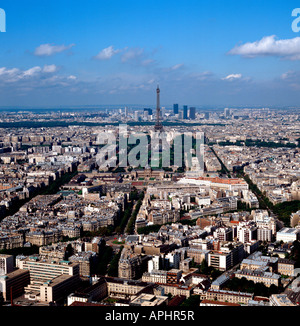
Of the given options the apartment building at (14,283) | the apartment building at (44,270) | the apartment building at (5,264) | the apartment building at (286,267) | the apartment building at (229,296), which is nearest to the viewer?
the apartment building at (229,296)


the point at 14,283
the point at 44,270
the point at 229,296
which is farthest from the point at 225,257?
the point at 14,283

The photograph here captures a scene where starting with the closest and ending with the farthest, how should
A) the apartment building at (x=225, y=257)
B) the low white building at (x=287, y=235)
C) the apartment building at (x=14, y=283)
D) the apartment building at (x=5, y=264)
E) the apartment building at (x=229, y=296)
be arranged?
1. the apartment building at (x=229, y=296)
2. the apartment building at (x=14, y=283)
3. the apartment building at (x=5, y=264)
4. the apartment building at (x=225, y=257)
5. the low white building at (x=287, y=235)

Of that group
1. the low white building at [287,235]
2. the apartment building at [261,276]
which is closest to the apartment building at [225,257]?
the apartment building at [261,276]

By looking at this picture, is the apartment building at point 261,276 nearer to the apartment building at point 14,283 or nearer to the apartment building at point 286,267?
the apartment building at point 286,267

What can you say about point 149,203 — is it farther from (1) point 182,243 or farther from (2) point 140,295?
(2) point 140,295

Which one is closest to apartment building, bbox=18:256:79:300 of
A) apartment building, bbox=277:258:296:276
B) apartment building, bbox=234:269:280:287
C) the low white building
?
apartment building, bbox=234:269:280:287

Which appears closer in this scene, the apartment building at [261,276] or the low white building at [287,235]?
the apartment building at [261,276]

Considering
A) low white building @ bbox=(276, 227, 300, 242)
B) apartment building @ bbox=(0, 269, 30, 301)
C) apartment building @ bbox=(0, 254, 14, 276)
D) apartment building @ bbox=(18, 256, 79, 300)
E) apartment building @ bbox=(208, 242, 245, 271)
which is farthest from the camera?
low white building @ bbox=(276, 227, 300, 242)

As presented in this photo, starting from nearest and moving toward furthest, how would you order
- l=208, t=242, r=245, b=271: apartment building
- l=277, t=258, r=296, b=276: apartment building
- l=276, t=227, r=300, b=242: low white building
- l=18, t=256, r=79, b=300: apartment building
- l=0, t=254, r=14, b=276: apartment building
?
l=18, t=256, r=79, b=300: apartment building < l=0, t=254, r=14, b=276: apartment building < l=277, t=258, r=296, b=276: apartment building < l=208, t=242, r=245, b=271: apartment building < l=276, t=227, r=300, b=242: low white building

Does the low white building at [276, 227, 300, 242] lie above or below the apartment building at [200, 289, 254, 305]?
above

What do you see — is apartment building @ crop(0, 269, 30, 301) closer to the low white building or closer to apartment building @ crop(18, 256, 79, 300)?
apartment building @ crop(18, 256, 79, 300)

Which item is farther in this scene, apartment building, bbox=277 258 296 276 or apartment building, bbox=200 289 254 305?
apartment building, bbox=277 258 296 276
